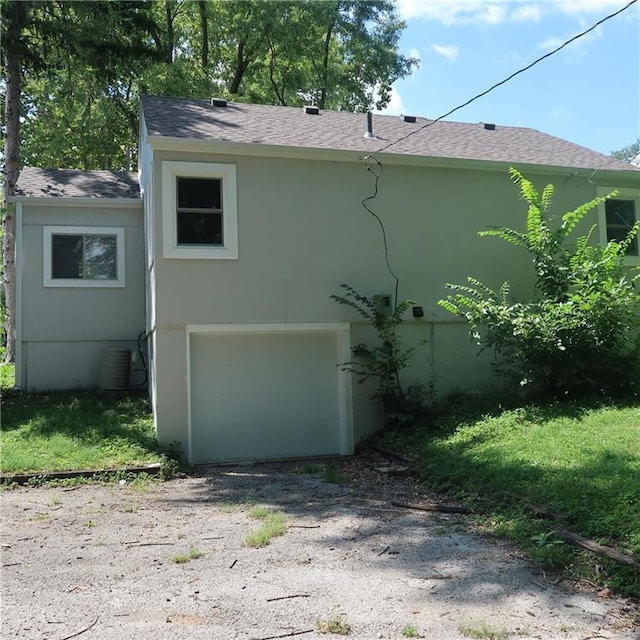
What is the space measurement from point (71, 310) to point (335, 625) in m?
10.3

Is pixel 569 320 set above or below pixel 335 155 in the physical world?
below

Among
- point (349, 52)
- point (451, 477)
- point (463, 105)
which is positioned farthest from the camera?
point (349, 52)

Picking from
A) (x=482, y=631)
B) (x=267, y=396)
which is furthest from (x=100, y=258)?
(x=482, y=631)

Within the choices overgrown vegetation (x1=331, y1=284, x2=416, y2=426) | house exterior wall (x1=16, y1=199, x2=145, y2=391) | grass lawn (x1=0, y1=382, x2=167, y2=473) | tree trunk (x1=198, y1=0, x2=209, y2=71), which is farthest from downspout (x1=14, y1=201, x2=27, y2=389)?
tree trunk (x1=198, y1=0, x2=209, y2=71)

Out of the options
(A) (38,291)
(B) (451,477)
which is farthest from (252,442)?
(A) (38,291)

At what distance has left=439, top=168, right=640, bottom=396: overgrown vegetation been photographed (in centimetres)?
882

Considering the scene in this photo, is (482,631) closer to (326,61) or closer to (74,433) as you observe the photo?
(74,433)

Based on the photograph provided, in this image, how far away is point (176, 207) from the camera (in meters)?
9.21

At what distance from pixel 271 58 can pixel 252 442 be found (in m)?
19.4

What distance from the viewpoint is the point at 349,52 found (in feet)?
87.1

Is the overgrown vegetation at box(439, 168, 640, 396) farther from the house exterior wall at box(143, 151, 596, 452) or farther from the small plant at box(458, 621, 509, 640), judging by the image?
the small plant at box(458, 621, 509, 640)

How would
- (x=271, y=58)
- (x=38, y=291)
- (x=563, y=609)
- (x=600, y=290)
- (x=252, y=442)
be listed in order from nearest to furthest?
(x=563, y=609) → (x=600, y=290) → (x=252, y=442) → (x=38, y=291) → (x=271, y=58)

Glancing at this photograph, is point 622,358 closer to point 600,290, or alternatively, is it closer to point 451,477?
point 600,290

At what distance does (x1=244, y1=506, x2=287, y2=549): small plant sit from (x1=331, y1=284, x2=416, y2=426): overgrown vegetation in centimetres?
401
